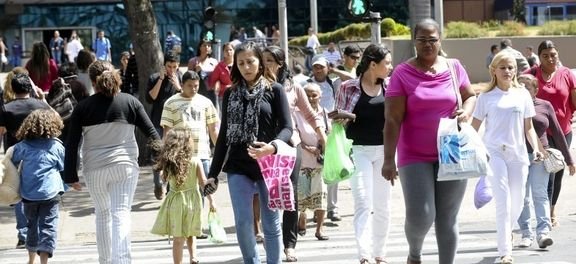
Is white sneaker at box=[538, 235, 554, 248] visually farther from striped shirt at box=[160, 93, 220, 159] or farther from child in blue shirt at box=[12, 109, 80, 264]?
child in blue shirt at box=[12, 109, 80, 264]

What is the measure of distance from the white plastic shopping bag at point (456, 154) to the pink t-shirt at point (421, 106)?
87 millimetres

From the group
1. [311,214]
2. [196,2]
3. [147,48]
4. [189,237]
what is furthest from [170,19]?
[189,237]

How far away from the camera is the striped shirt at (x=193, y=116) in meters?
→ 11.1

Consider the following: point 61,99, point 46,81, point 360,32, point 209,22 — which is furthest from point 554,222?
point 360,32

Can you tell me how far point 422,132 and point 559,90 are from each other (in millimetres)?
4449

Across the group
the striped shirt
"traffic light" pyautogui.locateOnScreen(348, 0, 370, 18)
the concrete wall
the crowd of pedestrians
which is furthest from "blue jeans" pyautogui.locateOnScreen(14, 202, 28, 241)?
the concrete wall

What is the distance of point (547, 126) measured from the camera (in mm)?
10648

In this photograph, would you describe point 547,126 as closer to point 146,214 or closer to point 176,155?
point 176,155

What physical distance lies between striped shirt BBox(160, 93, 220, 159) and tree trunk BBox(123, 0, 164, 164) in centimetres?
626

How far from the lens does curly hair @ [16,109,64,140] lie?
960 cm

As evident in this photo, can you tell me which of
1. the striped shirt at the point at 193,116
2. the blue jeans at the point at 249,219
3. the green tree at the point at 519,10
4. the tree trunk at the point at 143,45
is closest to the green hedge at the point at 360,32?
the green tree at the point at 519,10

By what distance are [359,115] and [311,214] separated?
13.9 ft

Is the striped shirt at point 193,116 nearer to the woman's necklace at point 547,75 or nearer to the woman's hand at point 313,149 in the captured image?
the woman's hand at point 313,149

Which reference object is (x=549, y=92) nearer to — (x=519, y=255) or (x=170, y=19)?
(x=519, y=255)
